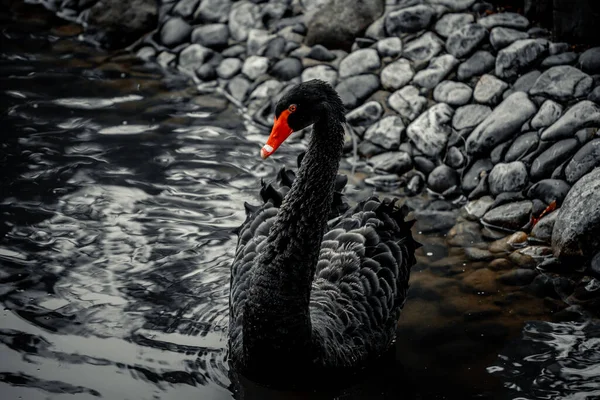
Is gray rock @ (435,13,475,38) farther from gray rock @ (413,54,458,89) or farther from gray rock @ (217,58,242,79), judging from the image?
gray rock @ (217,58,242,79)

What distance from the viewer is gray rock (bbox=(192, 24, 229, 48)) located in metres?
8.95

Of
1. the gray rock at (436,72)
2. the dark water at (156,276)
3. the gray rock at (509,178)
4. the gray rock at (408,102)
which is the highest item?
the gray rock at (436,72)

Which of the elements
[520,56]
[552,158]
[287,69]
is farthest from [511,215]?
[287,69]

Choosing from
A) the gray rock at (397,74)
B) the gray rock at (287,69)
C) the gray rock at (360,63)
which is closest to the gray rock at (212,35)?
the gray rock at (287,69)

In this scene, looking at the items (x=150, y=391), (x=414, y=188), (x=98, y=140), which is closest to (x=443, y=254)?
(x=414, y=188)

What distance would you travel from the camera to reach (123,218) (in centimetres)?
641

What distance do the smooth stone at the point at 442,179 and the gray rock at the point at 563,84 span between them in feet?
3.15

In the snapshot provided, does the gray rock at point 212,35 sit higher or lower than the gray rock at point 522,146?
higher

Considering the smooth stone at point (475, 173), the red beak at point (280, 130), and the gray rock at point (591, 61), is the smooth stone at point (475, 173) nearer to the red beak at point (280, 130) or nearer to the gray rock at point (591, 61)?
the gray rock at point (591, 61)

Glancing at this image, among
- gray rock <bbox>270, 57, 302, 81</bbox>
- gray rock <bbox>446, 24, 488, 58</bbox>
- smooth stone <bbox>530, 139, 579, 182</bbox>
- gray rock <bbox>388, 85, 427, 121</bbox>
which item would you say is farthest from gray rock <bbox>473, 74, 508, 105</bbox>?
gray rock <bbox>270, 57, 302, 81</bbox>

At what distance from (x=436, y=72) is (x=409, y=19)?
78 cm

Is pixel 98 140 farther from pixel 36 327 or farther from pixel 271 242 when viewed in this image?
pixel 271 242

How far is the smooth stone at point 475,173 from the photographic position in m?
6.90

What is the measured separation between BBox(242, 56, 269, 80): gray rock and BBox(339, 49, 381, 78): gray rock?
2.89 ft
